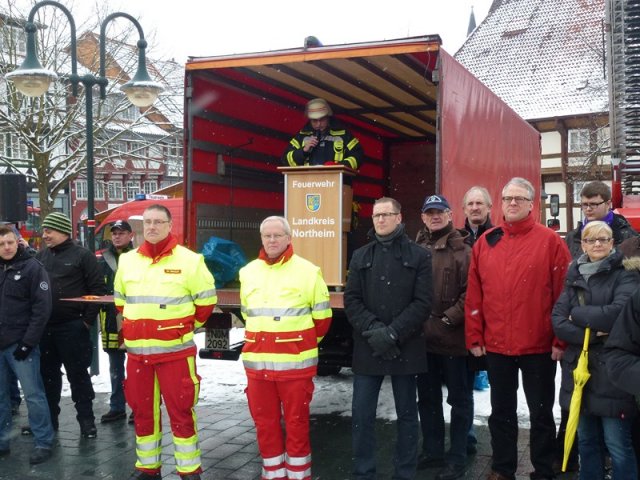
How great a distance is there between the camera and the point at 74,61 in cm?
919

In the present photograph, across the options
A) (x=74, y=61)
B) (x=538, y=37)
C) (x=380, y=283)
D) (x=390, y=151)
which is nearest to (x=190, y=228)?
(x=380, y=283)

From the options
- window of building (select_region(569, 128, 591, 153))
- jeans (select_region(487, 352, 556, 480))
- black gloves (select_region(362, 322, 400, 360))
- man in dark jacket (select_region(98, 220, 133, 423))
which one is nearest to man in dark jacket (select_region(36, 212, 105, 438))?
man in dark jacket (select_region(98, 220, 133, 423))

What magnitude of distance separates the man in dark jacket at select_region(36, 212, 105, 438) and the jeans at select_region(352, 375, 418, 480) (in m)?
2.54

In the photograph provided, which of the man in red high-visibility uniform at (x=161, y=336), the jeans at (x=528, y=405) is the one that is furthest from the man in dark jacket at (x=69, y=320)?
the jeans at (x=528, y=405)

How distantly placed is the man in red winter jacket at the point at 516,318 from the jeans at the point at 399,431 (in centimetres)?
52

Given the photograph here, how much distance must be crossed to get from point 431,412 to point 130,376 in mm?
2035

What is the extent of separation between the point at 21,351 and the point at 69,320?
0.59 meters

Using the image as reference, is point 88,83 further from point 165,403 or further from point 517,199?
point 517,199

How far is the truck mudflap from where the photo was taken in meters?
5.49

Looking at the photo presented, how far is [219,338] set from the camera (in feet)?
18.2

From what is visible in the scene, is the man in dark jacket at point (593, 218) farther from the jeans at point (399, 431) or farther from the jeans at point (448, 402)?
the jeans at point (399, 431)

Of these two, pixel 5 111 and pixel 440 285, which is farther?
pixel 5 111

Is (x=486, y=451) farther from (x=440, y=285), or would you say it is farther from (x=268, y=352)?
(x=268, y=352)

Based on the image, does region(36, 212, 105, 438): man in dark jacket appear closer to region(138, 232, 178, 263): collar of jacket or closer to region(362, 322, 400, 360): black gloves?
region(138, 232, 178, 263): collar of jacket
